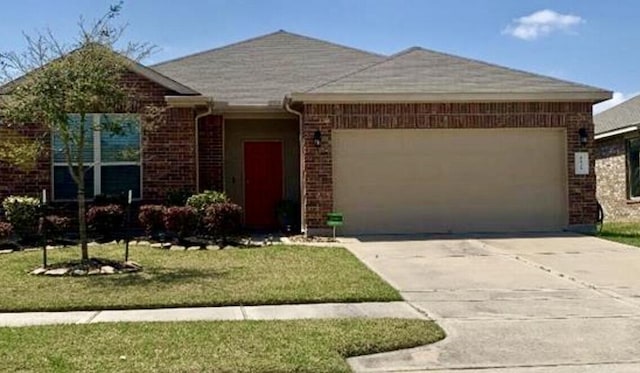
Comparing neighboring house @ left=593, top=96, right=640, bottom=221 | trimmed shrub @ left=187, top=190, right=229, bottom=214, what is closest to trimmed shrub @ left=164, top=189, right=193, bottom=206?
trimmed shrub @ left=187, top=190, right=229, bottom=214

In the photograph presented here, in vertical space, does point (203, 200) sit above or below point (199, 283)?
above

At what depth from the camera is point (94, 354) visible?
17.3ft

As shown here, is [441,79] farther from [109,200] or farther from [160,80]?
[109,200]

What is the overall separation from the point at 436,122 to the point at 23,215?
8.87m

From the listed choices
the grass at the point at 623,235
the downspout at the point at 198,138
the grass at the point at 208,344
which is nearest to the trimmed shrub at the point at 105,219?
the downspout at the point at 198,138

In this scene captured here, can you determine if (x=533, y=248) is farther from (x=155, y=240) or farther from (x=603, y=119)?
(x=603, y=119)

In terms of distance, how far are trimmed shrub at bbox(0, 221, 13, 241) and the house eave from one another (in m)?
6.23

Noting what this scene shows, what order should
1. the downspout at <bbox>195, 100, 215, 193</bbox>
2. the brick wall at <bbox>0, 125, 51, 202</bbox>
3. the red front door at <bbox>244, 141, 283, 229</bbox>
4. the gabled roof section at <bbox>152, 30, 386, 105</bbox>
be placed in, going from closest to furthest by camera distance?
the brick wall at <bbox>0, 125, 51, 202</bbox>
the downspout at <bbox>195, 100, 215, 193</bbox>
the red front door at <bbox>244, 141, 283, 229</bbox>
the gabled roof section at <bbox>152, 30, 386, 105</bbox>

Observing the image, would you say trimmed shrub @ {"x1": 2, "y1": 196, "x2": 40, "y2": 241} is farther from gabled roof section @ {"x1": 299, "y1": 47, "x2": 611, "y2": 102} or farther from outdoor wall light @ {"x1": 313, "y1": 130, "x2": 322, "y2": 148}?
gabled roof section @ {"x1": 299, "y1": 47, "x2": 611, "y2": 102}

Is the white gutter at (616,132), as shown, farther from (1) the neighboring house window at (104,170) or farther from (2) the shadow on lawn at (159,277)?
(2) the shadow on lawn at (159,277)

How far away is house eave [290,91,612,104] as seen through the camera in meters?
14.0

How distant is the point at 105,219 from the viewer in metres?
13.2

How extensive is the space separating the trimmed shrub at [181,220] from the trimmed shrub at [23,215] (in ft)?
9.12

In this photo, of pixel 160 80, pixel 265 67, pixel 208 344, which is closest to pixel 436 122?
pixel 160 80
